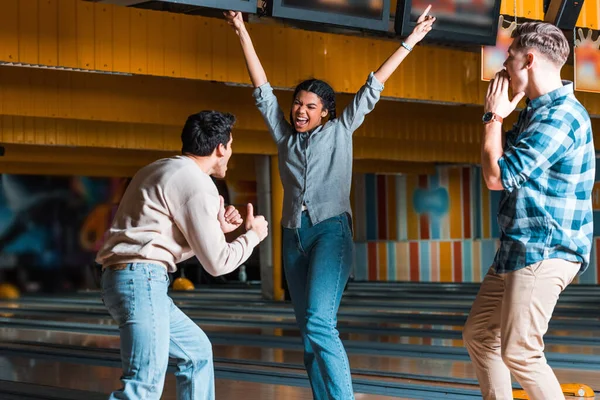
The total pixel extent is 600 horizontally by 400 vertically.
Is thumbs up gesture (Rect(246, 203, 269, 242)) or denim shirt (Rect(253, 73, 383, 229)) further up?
denim shirt (Rect(253, 73, 383, 229))

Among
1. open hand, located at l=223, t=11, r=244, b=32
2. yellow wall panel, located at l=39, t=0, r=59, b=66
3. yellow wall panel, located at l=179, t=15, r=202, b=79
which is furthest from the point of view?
yellow wall panel, located at l=179, t=15, r=202, b=79

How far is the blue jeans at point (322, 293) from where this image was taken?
387 cm

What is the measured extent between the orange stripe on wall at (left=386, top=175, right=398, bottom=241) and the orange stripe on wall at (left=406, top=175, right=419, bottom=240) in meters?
0.31

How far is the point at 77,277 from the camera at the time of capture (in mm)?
20516

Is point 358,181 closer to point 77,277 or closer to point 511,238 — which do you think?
point 77,277

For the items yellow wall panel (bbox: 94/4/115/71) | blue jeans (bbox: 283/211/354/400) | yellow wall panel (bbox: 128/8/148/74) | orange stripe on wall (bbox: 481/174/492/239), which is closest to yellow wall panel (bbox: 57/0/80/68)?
yellow wall panel (bbox: 94/4/115/71)

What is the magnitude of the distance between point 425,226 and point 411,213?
46 cm

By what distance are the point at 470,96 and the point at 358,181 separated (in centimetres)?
1132

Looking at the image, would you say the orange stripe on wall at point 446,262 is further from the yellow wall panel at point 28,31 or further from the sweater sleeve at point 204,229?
the sweater sleeve at point 204,229

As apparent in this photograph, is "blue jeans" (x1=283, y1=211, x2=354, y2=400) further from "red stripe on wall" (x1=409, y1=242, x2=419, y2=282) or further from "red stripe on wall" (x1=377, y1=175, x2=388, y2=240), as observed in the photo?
"red stripe on wall" (x1=377, y1=175, x2=388, y2=240)

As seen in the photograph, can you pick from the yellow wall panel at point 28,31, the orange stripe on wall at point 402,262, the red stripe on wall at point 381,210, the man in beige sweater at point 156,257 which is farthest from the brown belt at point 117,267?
the red stripe on wall at point 381,210

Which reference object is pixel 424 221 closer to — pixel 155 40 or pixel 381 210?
pixel 381 210

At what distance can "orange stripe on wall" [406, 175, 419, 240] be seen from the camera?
1978cm

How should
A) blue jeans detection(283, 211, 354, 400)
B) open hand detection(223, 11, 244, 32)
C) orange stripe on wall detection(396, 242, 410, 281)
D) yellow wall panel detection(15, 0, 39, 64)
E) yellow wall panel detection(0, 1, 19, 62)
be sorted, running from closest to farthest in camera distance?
1. blue jeans detection(283, 211, 354, 400)
2. open hand detection(223, 11, 244, 32)
3. yellow wall panel detection(0, 1, 19, 62)
4. yellow wall panel detection(15, 0, 39, 64)
5. orange stripe on wall detection(396, 242, 410, 281)
